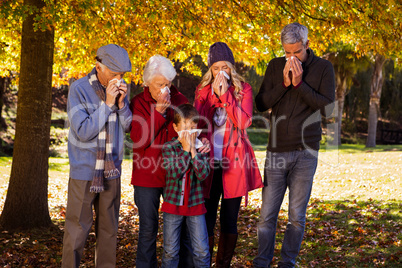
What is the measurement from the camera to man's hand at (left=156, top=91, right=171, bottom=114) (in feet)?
12.4

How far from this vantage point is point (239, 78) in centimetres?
407

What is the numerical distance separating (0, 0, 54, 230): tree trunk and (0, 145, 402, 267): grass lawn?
355mm

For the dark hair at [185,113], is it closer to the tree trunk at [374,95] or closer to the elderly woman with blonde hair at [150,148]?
the elderly woman with blonde hair at [150,148]

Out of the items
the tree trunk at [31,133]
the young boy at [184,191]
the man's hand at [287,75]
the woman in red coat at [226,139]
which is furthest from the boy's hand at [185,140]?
the tree trunk at [31,133]

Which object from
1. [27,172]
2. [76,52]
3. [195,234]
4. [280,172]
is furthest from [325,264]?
[76,52]

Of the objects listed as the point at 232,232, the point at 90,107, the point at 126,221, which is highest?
the point at 90,107

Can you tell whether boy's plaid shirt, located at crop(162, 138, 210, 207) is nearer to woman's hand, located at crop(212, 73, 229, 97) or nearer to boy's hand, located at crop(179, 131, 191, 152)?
boy's hand, located at crop(179, 131, 191, 152)

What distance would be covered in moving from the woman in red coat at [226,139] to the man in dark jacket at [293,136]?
0.79 feet

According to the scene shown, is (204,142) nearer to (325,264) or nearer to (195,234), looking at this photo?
(195,234)

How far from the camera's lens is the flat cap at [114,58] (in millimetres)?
3602

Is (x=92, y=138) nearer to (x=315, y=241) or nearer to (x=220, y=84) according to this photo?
(x=220, y=84)

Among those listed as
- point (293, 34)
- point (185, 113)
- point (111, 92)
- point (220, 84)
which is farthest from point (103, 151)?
point (293, 34)

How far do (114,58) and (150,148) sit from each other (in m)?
0.85

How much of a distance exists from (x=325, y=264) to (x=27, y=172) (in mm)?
4453
